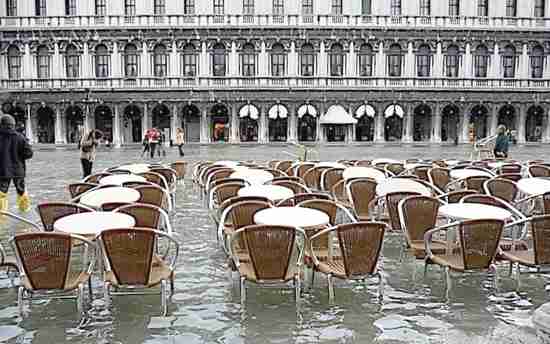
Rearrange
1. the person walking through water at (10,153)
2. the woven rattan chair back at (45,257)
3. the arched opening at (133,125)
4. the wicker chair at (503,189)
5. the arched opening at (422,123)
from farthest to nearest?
the arched opening at (422,123) < the arched opening at (133,125) < the person walking through water at (10,153) < the wicker chair at (503,189) < the woven rattan chair back at (45,257)

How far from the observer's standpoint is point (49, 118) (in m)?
39.2

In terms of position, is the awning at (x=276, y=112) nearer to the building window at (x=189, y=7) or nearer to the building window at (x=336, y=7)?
the building window at (x=336, y=7)

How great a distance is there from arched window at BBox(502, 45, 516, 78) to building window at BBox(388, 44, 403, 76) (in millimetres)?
7137

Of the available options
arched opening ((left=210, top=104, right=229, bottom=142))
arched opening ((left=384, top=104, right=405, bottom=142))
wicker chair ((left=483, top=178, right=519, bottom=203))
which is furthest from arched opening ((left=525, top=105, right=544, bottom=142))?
wicker chair ((left=483, top=178, right=519, bottom=203))

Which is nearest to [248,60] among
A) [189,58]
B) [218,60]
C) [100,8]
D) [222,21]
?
[218,60]

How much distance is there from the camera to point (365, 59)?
124 ft

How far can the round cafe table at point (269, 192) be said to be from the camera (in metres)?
7.78

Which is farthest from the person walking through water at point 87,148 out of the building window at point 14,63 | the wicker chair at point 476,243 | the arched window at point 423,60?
the arched window at point 423,60

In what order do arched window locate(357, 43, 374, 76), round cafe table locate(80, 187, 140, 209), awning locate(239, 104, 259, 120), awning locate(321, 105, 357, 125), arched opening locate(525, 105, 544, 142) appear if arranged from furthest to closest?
arched opening locate(525, 105, 544, 142) < arched window locate(357, 43, 374, 76) < awning locate(239, 104, 259, 120) < awning locate(321, 105, 357, 125) < round cafe table locate(80, 187, 140, 209)

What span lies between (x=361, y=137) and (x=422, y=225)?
3306 cm

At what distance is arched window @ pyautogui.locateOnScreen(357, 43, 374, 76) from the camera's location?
3772 centimetres

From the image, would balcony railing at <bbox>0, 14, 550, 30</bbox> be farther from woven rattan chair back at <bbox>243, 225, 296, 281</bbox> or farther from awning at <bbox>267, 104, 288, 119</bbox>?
woven rattan chair back at <bbox>243, 225, 296, 281</bbox>

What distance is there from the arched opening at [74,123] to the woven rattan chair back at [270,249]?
118ft

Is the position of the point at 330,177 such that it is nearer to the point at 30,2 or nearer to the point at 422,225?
the point at 422,225
